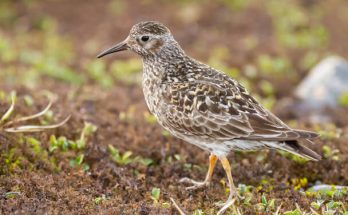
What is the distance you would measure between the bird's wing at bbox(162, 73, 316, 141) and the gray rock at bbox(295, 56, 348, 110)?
525 centimetres

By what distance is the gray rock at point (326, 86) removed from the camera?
1366cm

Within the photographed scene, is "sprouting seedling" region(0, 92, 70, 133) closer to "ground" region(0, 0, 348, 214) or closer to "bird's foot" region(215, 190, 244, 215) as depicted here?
"ground" region(0, 0, 348, 214)

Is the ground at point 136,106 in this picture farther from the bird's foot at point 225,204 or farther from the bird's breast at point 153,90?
the bird's breast at point 153,90

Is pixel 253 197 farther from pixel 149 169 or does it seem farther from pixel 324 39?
pixel 324 39

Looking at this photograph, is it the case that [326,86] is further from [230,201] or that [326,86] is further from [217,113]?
[230,201]

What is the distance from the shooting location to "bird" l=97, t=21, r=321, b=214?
8258 mm

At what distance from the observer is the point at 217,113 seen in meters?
8.48

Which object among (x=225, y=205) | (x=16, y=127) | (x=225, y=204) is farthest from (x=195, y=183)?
(x=16, y=127)

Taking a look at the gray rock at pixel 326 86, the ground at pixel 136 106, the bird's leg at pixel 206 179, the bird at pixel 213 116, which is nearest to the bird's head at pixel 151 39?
the bird at pixel 213 116

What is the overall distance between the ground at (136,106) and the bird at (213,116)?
0.60 meters

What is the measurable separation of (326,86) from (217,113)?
5985mm

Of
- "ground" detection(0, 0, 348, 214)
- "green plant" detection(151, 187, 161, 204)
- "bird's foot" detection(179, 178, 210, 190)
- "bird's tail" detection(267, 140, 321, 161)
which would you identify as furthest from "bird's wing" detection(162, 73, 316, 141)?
"green plant" detection(151, 187, 161, 204)

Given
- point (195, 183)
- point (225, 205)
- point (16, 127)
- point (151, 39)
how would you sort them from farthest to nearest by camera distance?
point (151, 39) < point (16, 127) < point (195, 183) < point (225, 205)

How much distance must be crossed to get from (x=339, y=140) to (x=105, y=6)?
37.1 feet
